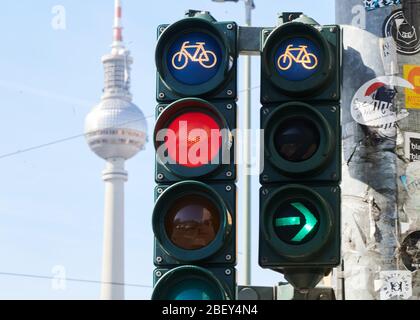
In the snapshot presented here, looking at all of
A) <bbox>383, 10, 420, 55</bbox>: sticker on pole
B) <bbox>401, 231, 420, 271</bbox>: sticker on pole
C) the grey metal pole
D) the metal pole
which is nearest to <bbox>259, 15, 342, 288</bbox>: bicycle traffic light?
the metal pole

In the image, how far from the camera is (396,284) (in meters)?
7.57

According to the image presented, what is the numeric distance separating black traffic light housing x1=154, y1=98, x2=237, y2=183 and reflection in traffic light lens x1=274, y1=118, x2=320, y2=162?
0.27 m

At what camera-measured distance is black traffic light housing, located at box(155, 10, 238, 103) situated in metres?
5.74

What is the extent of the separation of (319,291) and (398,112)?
2.20 m

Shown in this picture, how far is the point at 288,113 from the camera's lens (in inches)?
224

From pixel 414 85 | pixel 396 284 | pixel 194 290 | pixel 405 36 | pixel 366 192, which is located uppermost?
pixel 405 36

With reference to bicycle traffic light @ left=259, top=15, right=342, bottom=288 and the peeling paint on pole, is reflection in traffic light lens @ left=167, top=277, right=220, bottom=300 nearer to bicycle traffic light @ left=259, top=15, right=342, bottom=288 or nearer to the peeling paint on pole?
bicycle traffic light @ left=259, top=15, right=342, bottom=288

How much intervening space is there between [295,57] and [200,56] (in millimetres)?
537

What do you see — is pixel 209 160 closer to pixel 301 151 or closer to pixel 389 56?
pixel 301 151

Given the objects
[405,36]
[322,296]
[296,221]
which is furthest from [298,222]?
[405,36]

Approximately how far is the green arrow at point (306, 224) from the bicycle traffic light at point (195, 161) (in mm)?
356

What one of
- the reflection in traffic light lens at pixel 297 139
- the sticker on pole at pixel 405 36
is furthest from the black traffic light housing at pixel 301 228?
the sticker on pole at pixel 405 36

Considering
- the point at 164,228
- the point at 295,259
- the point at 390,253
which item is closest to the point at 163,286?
the point at 164,228

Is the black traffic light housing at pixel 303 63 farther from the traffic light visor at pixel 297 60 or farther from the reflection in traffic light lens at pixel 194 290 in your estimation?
the reflection in traffic light lens at pixel 194 290
